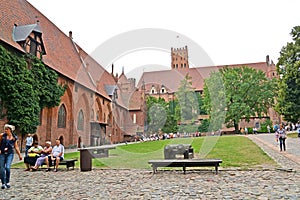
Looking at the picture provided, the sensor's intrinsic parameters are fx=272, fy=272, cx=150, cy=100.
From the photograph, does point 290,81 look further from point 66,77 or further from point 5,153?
point 5,153

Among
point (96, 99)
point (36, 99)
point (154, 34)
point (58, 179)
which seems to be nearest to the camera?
point (58, 179)

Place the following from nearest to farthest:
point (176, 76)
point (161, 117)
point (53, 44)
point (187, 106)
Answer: point (53, 44) < point (187, 106) < point (161, 117) < point (176, 76)

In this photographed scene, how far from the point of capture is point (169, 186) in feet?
24.7

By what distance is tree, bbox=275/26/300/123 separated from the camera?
29.6m

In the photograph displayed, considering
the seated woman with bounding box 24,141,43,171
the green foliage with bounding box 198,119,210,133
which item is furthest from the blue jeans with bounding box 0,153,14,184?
the green foliage with bounding box 198,119,210,133

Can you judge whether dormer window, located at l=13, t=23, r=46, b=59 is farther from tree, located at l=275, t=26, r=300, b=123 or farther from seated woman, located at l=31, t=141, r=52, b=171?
tree, located at l=275, t=26, r=300, b=123

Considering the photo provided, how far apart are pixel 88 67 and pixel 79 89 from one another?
26.2 ft

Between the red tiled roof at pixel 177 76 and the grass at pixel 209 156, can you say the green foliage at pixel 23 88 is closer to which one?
the grass at pixel 209 156

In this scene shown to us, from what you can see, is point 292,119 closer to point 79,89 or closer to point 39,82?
point 79,89

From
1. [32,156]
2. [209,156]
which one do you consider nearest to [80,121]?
[32,156]

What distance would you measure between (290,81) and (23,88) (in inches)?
1052

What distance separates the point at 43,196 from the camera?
6.60m

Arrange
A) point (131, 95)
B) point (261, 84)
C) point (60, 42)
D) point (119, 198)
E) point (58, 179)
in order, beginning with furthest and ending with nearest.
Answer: point (131, 95) < point (261, 84) < point (60, 42) < point (58, 179) < point (119, 198)

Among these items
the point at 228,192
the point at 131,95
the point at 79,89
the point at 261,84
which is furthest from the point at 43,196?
the point at 131,95
